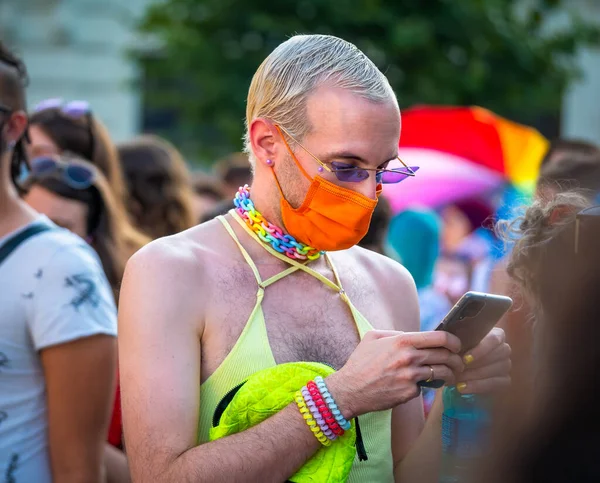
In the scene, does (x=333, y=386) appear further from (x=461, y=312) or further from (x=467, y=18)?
(x=467, y=18)

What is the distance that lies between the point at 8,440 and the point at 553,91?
1070cm

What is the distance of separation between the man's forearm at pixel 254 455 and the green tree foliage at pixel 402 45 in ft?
31.0

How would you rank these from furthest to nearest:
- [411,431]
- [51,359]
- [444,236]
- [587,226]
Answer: [444,236]
[51,359]
[411,431]
[587,226]

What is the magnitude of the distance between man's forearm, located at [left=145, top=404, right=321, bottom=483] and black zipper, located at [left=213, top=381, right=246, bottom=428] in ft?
0.28

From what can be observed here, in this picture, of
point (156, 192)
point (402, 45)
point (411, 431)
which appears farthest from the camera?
point (402, 45)

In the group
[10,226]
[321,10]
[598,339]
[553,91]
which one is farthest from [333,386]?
[553,91]

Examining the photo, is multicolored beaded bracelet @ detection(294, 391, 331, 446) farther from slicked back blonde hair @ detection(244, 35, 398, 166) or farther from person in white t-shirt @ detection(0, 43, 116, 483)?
person in white t-shirt @ detection(0, 43, 116, 483)

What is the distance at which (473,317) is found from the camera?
2283 millimetres

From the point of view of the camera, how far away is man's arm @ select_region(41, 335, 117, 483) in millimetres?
2947

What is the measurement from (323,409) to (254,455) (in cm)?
19

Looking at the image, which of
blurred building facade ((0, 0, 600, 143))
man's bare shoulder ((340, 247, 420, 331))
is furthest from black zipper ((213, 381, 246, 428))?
blurred building facade ((0, 0, 600, 143))

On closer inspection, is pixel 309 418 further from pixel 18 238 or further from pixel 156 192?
pixel 156 192

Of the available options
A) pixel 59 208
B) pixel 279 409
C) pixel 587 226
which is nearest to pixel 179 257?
pixel 279 409

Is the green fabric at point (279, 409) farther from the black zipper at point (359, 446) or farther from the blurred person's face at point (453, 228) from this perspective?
the blurred person's face at point (453, 228)
